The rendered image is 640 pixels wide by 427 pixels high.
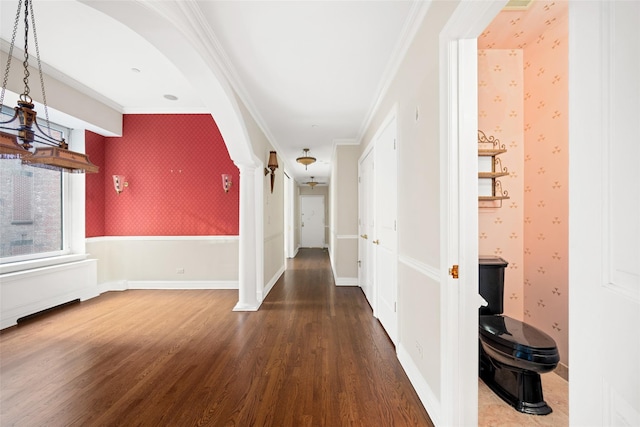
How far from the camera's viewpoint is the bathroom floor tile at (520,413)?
1646 mm

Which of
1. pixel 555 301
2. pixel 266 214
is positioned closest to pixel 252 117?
pixel 266 214

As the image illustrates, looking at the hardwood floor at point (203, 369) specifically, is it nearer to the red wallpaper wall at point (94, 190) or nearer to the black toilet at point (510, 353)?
the black toilet at point (510, 353)

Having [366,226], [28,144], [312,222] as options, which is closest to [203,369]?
[28,144]

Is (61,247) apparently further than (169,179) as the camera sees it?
No

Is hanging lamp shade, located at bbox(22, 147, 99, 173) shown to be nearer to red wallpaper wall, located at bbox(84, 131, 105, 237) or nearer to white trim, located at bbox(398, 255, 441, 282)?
red wallpaper wall, located at bbox(84, 131, 105, 237)

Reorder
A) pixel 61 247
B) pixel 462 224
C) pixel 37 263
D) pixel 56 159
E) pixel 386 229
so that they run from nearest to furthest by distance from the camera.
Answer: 1. pixel 462 224
2. pixel 56 159
3. pixel 386 229
4. pixel 37 263
5. pixel 61 247

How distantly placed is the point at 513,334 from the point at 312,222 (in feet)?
31.0

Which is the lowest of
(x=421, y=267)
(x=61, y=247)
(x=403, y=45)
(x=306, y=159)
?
(x=61, y=247)

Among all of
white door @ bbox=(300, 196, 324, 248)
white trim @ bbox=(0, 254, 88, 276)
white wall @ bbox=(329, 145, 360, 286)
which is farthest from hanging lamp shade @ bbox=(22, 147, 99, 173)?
white door @ bbox=(300, 196, 324, 248)

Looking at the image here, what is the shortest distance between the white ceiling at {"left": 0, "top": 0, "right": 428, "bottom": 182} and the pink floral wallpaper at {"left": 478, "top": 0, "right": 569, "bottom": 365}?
0.80m

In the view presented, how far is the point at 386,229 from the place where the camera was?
3049mm

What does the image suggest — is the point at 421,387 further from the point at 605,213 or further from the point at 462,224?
the point at 605,213

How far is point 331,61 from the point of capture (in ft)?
8.48

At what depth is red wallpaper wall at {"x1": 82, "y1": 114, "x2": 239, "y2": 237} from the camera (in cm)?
458
